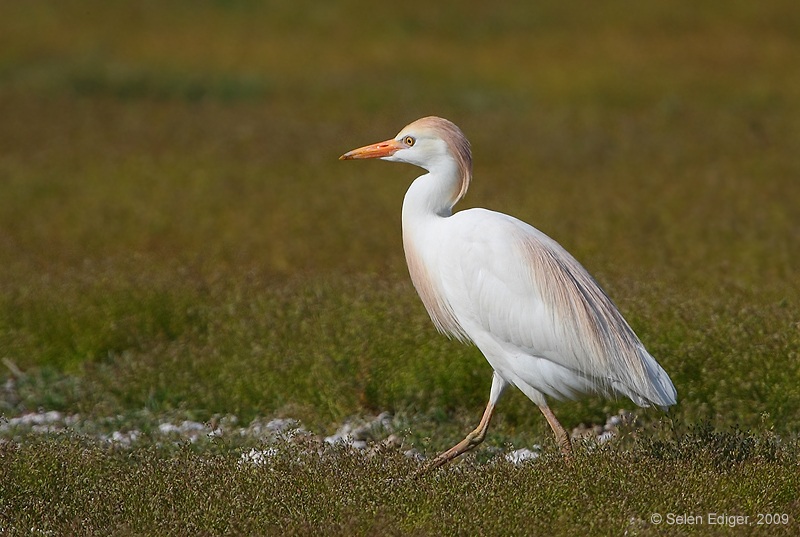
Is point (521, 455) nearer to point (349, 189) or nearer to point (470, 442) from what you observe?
point (470, 442)

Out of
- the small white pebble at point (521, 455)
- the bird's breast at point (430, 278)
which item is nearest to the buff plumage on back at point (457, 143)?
the bird's breast at point (430, 278)

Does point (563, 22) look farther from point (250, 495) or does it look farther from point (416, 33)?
point (250, 495)

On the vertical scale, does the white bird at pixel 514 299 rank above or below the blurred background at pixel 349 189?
above

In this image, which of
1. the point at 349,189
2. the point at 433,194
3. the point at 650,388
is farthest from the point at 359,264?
the point at 650,388

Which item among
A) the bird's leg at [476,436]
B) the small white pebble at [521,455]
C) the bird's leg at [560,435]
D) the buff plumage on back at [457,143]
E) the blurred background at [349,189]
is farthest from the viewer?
the blurred background at [349,189]

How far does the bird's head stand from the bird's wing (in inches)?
10.5

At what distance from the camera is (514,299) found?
589 centimetres

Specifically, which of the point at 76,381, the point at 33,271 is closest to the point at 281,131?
the point at 33,271

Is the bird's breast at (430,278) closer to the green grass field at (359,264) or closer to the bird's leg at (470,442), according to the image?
the bird's leg at (470,442)

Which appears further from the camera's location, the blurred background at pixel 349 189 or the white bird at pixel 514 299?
the blurred background at pixel 349 189

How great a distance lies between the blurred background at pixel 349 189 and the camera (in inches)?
294

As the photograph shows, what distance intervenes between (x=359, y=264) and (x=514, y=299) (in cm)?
516

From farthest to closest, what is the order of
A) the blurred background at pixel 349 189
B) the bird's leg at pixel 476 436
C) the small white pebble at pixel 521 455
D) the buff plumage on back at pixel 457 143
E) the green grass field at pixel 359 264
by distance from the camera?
the blurred background at pixel 349 189
the small white pebble at pixel 521 455
the buff plumage on back at pixel 457 143
the bird's leg at pixel 476 436
the green grass field at pixel 359 264

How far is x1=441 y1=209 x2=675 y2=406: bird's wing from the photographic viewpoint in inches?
227
